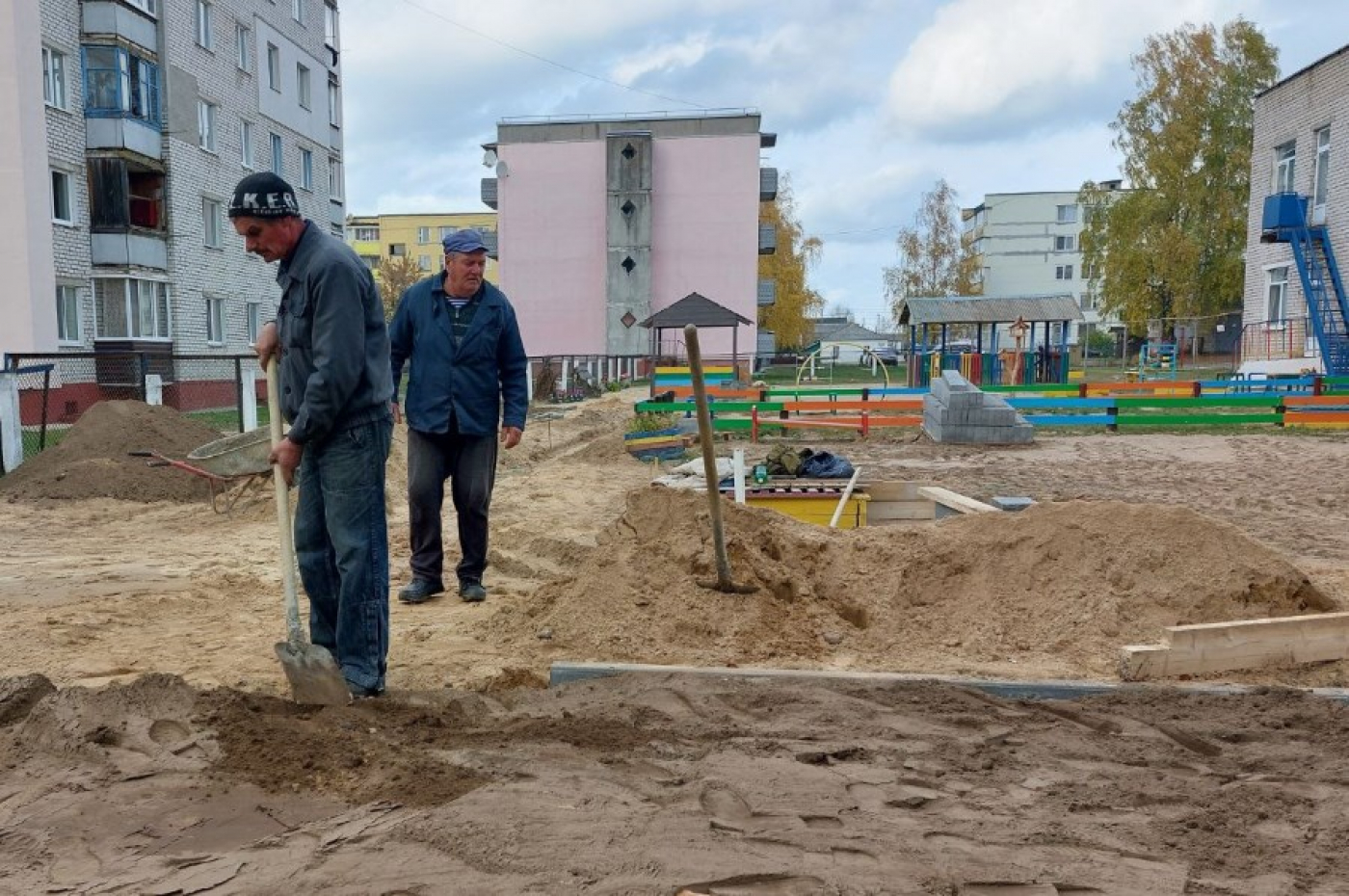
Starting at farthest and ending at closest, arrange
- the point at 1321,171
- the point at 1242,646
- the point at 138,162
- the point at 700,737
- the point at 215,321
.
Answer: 1. the point at 1321,171
2. the point at 215,321
3. the point at 138,162
4. the point at 1242,646
5. the point at 700,737

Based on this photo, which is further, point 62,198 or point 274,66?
point 274,66

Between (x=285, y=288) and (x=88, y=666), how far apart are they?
196cm

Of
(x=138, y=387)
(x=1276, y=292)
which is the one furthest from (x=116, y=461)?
(x=1276, y=292)

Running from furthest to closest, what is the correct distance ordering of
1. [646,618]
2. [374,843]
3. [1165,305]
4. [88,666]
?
[1165,305] < [646,618] < [88,666] < [374,843]

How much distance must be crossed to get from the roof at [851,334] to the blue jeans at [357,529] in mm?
77966

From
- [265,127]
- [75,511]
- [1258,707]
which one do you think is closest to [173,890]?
[1258,707]

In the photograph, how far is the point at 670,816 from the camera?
2.54 m

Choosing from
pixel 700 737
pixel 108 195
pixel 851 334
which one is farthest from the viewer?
pixel 851 334

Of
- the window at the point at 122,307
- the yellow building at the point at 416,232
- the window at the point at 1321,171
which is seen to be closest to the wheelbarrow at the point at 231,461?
the window at the point at 122,307

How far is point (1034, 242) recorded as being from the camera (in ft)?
230

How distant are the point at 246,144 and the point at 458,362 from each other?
85.9 feet

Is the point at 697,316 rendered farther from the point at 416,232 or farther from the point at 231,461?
the point at 416,232

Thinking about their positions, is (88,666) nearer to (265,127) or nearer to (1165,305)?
(265,127)

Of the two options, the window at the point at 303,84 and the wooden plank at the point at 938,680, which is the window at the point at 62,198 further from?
the wooden plank at the point at 938,680
